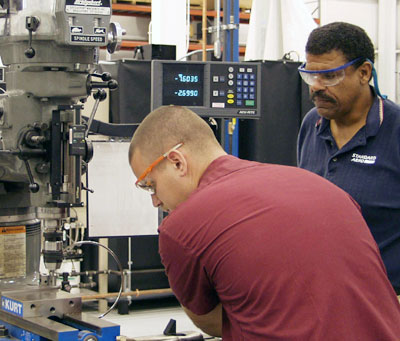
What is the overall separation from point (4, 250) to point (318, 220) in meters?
1.20

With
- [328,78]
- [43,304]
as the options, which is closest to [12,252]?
[43,304]

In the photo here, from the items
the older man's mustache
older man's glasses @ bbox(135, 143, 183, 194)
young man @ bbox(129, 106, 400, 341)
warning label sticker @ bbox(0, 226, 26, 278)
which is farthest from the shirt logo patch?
warning label sticker @ bbox(0, 226, 26, 278)

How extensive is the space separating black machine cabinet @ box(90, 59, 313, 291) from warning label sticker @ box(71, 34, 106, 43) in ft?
7.42

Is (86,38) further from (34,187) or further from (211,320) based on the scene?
(211,320)

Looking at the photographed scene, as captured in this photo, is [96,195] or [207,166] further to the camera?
[96,195]

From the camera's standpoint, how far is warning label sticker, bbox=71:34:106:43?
1.88m

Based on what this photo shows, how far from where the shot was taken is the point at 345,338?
1285 mm

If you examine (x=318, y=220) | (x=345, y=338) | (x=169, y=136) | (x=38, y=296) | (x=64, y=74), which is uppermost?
(x=64, y=74)

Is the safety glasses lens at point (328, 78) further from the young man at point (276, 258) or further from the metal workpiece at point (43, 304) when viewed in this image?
the metal workpiece at point (43, 304)

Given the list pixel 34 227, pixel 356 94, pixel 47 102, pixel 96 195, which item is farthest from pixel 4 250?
pixel 96 195

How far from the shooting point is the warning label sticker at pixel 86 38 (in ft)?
6.15

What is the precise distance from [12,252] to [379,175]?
112cm

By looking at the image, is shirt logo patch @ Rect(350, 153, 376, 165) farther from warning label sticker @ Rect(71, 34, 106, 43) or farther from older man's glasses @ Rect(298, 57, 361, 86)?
warning label sticker @ Rect(71, 34, 106, 43)

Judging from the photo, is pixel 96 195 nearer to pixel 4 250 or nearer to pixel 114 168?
pixel 114 168
